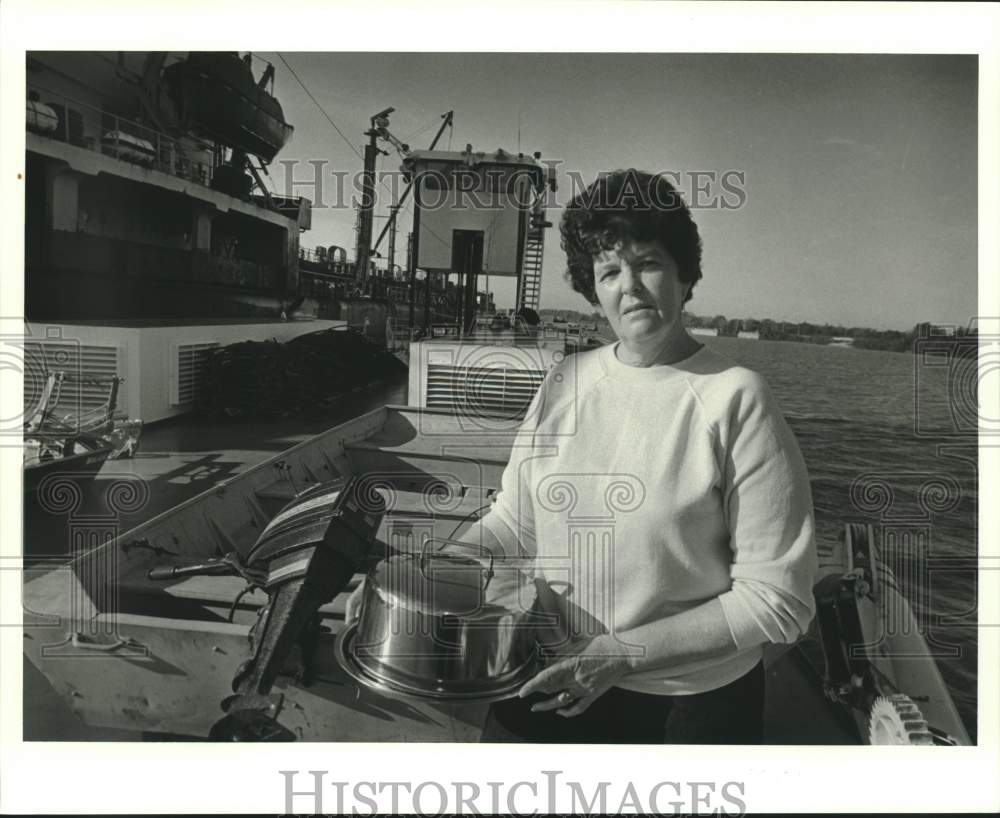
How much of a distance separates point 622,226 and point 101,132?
1516mm

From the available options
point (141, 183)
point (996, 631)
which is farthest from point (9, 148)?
point (996, 631)

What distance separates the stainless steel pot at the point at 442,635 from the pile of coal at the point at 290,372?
0.73 meters

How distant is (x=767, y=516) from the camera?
5.18ft

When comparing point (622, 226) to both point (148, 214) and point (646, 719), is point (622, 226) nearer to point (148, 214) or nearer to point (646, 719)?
point (646, 719)

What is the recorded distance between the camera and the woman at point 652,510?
1.60 metres

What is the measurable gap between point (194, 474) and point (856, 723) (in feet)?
6.57

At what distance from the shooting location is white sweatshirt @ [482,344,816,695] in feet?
5.21

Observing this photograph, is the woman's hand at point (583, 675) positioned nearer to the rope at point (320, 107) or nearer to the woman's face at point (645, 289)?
the woman's face at point (645, 289)

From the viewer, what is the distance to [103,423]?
2303 mm

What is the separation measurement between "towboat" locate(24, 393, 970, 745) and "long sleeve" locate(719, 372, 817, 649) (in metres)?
0.45

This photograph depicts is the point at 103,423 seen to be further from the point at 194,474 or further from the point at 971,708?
the point at 971,708

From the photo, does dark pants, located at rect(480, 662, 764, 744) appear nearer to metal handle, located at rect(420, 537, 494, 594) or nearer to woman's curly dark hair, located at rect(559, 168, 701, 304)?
metal handle, located at rect(420, 537, 494, 594)

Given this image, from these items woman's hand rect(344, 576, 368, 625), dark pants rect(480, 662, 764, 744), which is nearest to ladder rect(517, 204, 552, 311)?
woman's hand rect(344, 576, 368, 625)

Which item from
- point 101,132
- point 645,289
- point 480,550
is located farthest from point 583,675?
point 101,132
